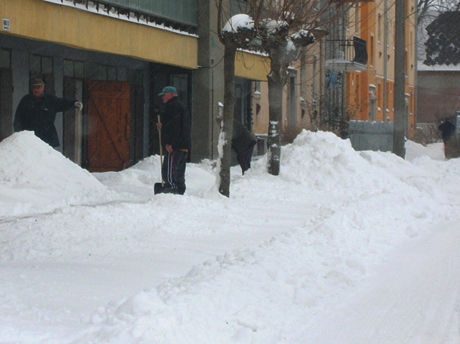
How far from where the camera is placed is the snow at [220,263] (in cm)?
497

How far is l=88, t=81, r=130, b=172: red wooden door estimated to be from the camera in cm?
1891

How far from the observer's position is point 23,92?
16.1 metres

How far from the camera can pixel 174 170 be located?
1191cm

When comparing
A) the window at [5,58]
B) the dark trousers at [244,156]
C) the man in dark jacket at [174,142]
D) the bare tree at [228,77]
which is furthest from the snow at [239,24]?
the window at [5,58]

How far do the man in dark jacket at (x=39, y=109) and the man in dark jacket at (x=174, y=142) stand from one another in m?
1.52

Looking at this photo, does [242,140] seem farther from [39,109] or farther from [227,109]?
[39,109]

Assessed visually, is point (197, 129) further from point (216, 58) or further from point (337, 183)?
point (337, 183)

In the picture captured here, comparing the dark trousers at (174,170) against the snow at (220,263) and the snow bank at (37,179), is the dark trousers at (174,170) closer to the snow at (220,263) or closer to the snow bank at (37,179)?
the snow at (220,263)

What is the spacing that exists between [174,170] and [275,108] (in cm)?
391

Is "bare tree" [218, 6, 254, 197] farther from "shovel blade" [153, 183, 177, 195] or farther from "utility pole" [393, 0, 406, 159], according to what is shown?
"utility pole" [393, 0, 406, 159]

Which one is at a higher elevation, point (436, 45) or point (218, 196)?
point (436, 45)

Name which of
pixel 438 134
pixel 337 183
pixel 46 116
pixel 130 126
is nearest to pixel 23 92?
pixel 46 116

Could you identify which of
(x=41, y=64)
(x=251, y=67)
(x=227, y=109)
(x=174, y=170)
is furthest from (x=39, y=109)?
(x=251, y=67)

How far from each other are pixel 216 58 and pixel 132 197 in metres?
8.61
